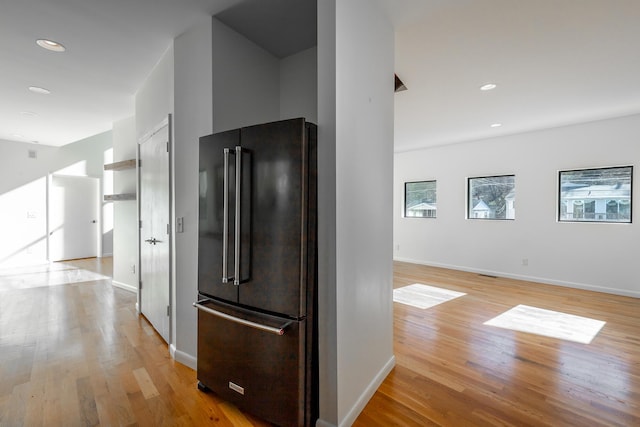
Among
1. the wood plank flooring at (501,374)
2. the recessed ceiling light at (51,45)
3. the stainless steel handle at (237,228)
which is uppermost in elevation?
the recessed ceiling light at (51,45)

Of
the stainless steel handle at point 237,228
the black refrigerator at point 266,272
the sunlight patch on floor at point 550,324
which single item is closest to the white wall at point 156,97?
the black refrigerator at point 266,272

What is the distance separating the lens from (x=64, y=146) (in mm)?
6832

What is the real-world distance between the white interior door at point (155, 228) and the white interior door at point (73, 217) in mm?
5239

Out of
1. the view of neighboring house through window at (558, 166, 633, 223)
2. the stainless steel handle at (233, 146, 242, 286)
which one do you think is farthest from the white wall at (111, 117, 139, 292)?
the view of neighboring house through window at (558, 166, 633, 223)

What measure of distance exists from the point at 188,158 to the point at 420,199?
570cm

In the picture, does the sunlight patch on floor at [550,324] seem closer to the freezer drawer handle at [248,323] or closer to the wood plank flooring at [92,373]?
the freezer drawer handle at [248,323]

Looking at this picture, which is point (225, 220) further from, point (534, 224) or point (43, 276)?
point (43, 276)

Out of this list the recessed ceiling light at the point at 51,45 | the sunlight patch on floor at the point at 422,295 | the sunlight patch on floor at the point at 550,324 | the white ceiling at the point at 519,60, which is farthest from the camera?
the sunlight patch on floor at the point at 422,295

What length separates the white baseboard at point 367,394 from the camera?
168 cm

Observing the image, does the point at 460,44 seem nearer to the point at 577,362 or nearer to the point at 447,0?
the point at 447,0

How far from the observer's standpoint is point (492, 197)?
566cm

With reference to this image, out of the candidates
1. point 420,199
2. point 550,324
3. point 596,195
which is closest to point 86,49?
point 550,324

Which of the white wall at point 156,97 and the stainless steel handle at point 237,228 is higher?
the white wall at point 156,97

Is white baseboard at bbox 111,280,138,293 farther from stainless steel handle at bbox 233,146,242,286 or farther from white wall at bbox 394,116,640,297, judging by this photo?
white wall at bbox 394,116,640,297
